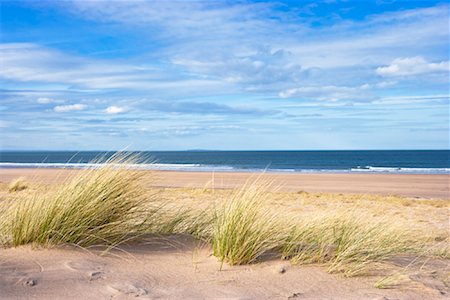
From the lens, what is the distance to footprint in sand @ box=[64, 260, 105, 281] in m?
4.06

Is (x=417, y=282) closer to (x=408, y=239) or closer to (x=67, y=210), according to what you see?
(x=408, y=239)

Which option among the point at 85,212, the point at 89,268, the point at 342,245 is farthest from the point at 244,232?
the point at 85,212

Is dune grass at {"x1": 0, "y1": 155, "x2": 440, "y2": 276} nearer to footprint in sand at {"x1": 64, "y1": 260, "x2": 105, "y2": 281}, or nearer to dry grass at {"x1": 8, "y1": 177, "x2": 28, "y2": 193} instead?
footprint in sand at {"x1": 64, "y1": 260, "x2": 105, "y2": 281}


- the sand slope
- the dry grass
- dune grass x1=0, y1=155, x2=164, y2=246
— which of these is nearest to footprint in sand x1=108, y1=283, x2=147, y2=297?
the sand slope

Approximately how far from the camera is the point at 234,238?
177 inches

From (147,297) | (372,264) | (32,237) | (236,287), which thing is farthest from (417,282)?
(32,237)

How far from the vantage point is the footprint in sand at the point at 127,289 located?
3.79m

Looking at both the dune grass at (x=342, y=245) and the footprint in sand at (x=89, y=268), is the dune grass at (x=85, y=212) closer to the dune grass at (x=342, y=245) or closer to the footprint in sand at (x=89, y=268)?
the footprint in sand at (x=89, y=268)

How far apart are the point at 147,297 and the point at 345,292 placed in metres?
1.64

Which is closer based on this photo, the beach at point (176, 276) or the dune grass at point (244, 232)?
the beach at point (176, 276)

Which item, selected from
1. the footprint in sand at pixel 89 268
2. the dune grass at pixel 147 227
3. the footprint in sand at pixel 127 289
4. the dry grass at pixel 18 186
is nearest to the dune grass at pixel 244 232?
the dune grass at pixel 147 227

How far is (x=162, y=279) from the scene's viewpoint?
4.15 meters

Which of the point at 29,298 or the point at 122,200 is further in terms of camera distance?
the point at 122,200

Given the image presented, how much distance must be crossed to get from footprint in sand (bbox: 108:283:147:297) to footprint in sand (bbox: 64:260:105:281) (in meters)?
0.22
